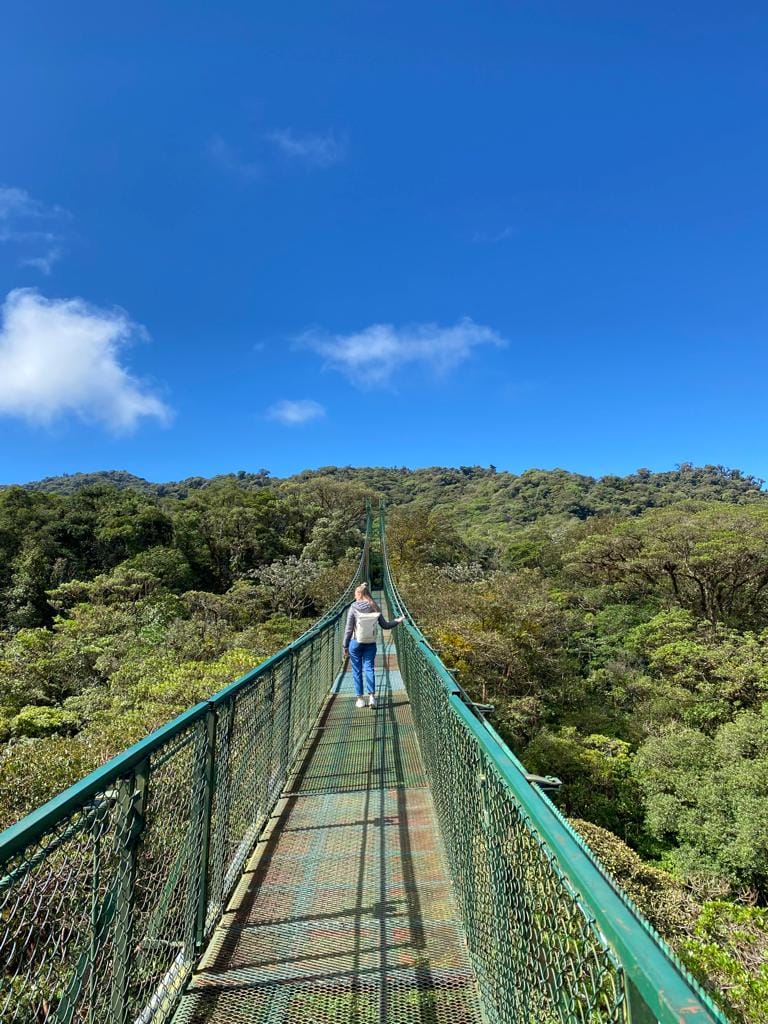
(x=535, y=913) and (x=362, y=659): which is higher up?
(x=535, y=913)

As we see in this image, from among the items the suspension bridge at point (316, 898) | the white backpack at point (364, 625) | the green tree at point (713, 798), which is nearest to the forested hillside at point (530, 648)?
the green tree at point (713, 798)

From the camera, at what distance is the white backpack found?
4750 mm

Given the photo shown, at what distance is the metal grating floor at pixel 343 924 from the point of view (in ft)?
5.36

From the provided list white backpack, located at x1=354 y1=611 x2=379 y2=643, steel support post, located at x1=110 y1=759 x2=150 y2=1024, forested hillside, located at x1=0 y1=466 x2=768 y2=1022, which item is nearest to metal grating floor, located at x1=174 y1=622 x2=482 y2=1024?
steel support post, located at x1=110 y1=759 x2=150 y2=1024

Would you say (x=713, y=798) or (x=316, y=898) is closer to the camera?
(x=316, y=898)

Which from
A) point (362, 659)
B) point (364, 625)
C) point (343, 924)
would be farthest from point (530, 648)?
point (343, 924)

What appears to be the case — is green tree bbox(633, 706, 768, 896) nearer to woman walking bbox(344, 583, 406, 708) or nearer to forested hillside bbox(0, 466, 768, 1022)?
forested hillside bbox(0, 466, 768, 1022)

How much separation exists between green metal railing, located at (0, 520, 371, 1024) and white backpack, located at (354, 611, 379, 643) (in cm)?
164

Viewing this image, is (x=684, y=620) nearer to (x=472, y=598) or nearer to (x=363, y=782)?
(x=472, y=598)

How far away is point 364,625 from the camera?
4.76 meters

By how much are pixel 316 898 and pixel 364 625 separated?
8.58 ft

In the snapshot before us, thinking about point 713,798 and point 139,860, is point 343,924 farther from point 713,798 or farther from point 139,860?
point 713,798

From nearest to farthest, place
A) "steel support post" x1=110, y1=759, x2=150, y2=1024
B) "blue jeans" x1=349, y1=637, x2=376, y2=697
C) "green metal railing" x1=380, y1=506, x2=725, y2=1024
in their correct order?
"green metal railing" x1=380, y1=506, x2=725, y2=1024 → "steel support post" x1=110, y1=759, x2=150, y2=1024 → "blue jeans" x1=349, y1=637, x2=376, y2=697

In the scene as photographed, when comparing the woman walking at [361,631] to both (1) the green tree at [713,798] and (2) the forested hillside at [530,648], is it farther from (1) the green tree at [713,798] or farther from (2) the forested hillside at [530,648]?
(1) the green tree at [713,798]
